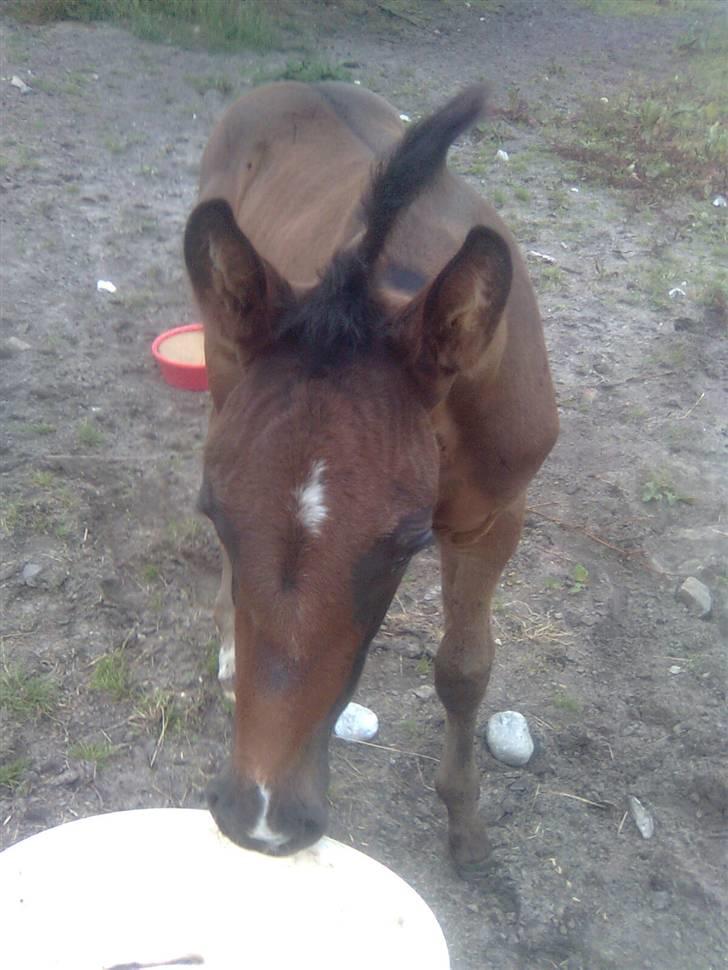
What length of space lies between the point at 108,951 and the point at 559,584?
8.45ft

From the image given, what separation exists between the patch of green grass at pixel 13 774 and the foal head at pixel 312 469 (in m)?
1.31

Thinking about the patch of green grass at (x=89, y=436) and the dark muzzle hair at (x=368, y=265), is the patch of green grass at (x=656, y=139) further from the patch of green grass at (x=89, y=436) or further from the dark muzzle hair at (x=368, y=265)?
the dark muzzle hair at (x=368, y=265)

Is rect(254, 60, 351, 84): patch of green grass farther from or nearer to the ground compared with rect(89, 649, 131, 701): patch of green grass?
farther from the ground

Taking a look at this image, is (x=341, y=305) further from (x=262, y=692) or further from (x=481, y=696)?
(x=481, y=696)

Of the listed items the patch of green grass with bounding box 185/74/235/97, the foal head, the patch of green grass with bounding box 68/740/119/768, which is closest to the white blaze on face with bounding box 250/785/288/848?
the foal head

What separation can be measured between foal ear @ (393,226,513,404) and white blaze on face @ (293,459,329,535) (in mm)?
434

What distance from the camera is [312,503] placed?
69.2 inches

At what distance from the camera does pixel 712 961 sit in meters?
2.65

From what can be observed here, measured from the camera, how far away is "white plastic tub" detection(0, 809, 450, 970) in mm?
1944

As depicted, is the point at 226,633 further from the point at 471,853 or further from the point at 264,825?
the point at 264,825

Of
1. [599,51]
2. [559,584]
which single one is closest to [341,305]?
[559,584]

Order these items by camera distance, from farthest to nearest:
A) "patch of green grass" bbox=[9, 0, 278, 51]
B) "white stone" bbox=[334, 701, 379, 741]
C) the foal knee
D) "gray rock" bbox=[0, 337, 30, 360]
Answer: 1. "patch of green grass" bbox=[9, 0, 278, 51]
2. "gray rock" bbox=[0, 337, 30, 360]
3. "white stone" bbox=[334, 701, 379, 741]
4. the foal knee

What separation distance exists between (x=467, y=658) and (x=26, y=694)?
1.50m

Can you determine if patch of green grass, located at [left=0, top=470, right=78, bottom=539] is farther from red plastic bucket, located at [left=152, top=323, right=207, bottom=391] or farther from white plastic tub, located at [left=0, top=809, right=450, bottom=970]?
white plastic tub, located at [left=0, top=809, right=450, bottom=970]
